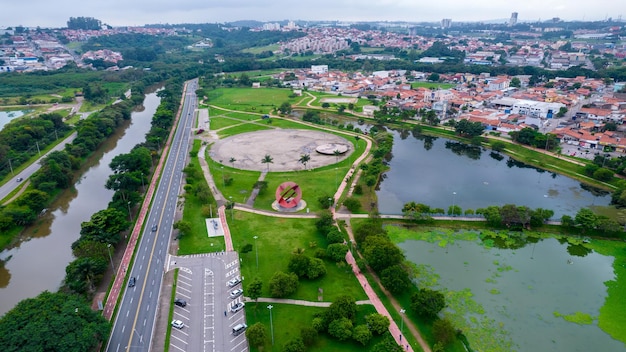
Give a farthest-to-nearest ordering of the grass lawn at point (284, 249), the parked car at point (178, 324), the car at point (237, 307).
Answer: the grass lawn at point (284, 249), the car at point (237, 307), the parked car at point (178, 324)

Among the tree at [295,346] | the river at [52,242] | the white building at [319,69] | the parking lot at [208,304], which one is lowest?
the river at [52,242]

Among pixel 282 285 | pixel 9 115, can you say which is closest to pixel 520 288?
pixel 282 285

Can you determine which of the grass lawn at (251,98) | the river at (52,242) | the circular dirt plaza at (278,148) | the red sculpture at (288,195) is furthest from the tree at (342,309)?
the grass lawn at (251,98)

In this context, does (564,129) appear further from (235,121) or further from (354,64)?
(354,64)

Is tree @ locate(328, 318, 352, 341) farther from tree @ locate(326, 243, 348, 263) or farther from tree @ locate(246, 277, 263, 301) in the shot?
tree @ locate(326, 243, 348, 263)

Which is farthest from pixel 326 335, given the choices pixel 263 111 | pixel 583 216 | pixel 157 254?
pixel 263 111

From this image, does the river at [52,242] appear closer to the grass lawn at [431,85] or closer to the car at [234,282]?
the car at [234,282]

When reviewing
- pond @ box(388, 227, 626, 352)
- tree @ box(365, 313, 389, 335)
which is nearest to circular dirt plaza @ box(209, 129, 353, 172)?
pond @ box(388, 227, 626, 352)
